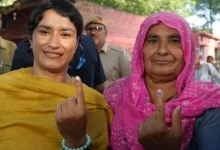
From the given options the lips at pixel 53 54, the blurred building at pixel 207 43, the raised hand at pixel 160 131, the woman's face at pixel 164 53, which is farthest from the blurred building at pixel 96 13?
the blurred building at pixel 207 43

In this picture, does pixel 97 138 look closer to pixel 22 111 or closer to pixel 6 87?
pixel 22 111

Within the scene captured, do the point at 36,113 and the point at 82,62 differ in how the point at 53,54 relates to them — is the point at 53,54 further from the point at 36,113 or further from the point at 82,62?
the point at 82,62

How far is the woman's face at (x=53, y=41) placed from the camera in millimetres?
2162

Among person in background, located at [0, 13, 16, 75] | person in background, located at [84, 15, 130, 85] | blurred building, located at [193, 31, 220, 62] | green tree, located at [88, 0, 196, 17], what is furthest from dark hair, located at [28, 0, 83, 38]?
blurred building, located at [193, 31, 220, 62]

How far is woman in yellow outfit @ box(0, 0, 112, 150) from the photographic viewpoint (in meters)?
2.04

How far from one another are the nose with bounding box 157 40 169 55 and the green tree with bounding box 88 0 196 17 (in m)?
18.3

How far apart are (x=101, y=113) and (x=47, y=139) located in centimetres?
38

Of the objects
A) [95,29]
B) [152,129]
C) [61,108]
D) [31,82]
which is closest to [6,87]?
[31,82]

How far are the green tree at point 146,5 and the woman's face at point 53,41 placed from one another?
18089 mm

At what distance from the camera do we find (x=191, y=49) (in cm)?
204

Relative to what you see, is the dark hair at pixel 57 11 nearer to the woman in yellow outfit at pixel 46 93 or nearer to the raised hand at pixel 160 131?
the woman in yellow outfit at pixel 46 93

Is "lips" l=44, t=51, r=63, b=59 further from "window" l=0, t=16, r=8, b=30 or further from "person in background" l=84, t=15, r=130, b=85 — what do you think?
"window" l=0, t=16, r=8, b=30

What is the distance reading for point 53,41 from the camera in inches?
84.7

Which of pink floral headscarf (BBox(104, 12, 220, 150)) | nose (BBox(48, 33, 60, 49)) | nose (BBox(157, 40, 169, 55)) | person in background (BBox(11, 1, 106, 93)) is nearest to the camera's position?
pink floral headscarf (BBox(104, 12, 220, 150))
